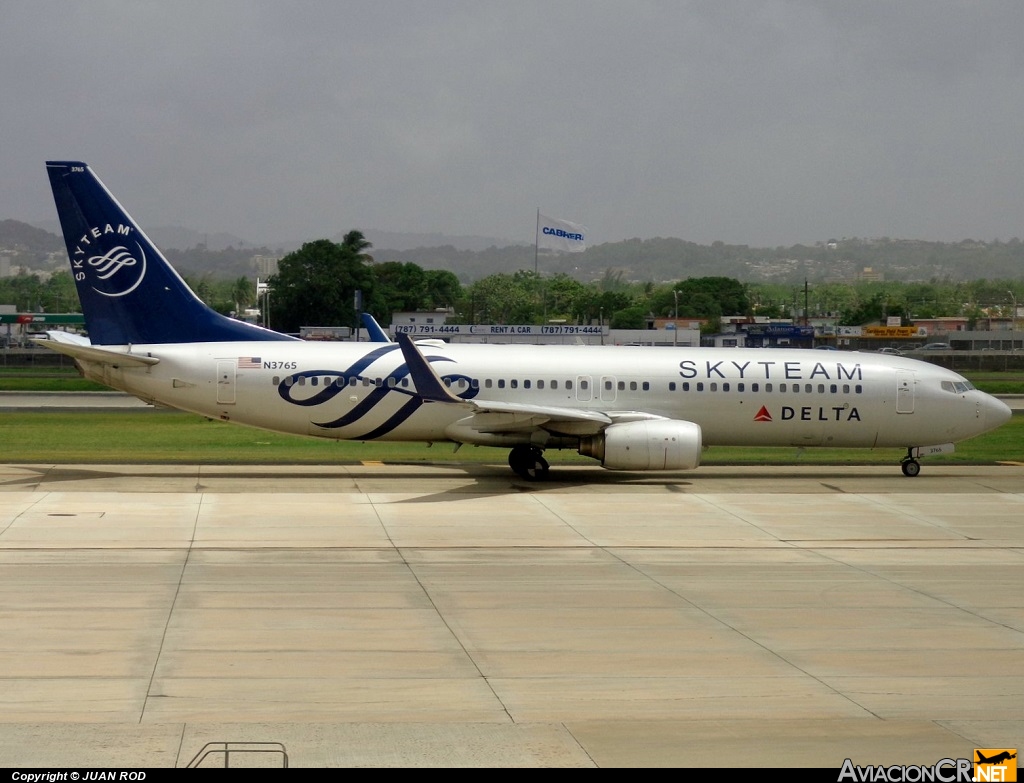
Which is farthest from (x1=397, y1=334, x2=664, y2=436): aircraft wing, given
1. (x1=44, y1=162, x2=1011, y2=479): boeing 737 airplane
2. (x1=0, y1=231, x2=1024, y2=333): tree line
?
(x1=0, y1=231, x2=1024, y2=333): tree line

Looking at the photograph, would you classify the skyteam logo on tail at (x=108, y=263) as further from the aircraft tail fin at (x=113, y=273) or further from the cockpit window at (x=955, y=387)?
the cockpit window at (x=955, y=387)

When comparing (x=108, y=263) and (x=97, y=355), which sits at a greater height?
(x=108, y=263)

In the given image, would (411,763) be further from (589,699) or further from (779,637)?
(779,637)

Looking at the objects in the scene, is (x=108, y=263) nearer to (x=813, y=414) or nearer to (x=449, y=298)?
(x=813, y=414)

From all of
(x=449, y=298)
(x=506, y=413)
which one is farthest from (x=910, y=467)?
(x=449, y=298)

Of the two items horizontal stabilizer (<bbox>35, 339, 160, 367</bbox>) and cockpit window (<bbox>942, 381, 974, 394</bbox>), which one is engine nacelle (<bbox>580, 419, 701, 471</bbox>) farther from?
horizontal stabilizer (<bbox>35, 339, 160, 367</bbox>)

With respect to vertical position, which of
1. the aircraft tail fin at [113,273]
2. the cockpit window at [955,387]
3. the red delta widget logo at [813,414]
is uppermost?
the aircraft tail fin at [113,273]

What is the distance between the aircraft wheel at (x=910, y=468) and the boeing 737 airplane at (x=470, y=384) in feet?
2.29

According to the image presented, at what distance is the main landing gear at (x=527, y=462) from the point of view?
28.4 meters

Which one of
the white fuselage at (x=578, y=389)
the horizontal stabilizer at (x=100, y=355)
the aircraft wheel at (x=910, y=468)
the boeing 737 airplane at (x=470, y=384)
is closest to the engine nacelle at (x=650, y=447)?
the boeing 737 airplane at (x=470, y=384)

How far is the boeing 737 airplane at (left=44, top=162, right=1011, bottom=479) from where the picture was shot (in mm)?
28016

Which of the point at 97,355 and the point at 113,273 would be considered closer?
the point at 97,355

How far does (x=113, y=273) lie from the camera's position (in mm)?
28688

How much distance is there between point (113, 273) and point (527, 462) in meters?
10.8
